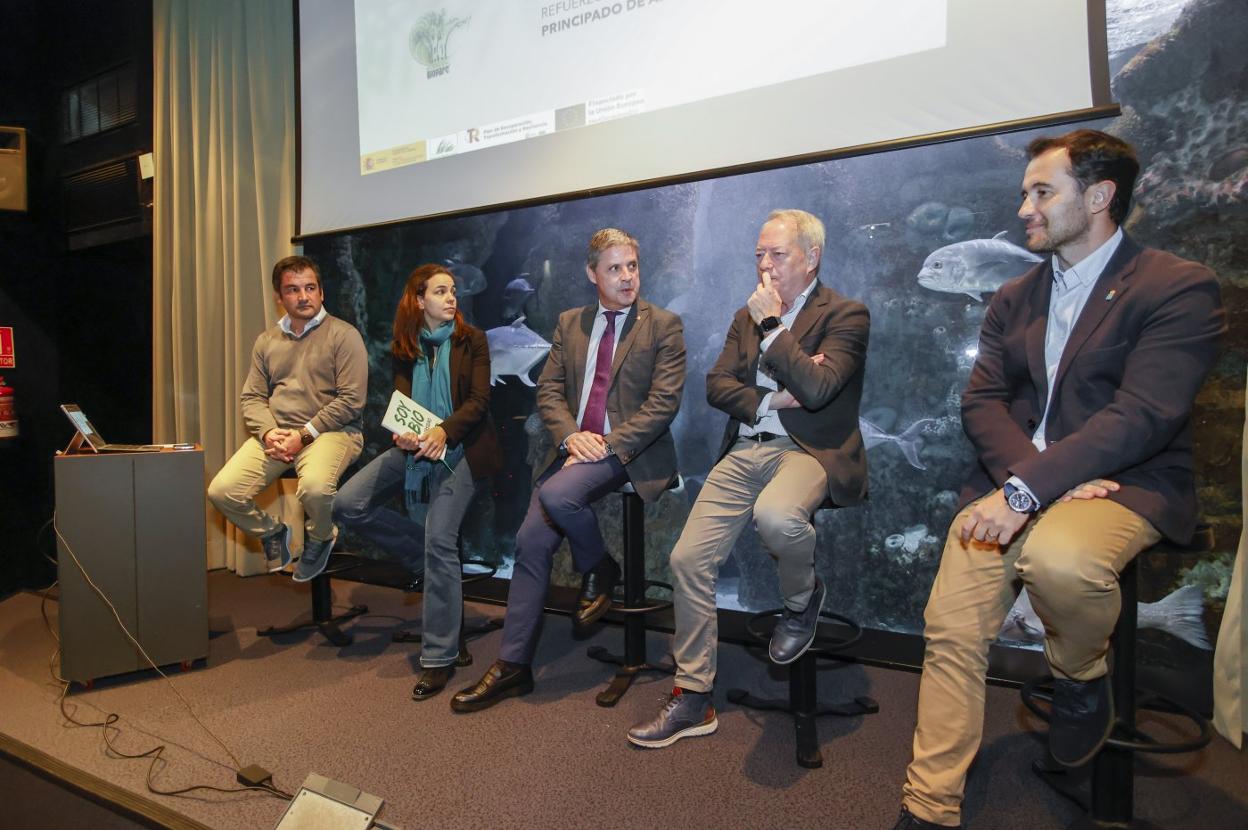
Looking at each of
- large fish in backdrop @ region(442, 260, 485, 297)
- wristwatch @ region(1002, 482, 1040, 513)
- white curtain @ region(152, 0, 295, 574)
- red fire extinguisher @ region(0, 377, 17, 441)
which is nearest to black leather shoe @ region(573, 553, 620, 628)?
wristwatch @ region(1002, 482, 1040, 513)

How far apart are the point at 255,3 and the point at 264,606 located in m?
3.17

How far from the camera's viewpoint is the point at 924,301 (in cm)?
249

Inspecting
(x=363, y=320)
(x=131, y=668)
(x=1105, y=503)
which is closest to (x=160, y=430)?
(x=363, y=320)

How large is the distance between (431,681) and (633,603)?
27.9 inches

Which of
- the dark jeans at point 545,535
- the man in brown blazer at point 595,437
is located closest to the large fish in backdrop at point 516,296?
the man in brown blazer at point 595,437

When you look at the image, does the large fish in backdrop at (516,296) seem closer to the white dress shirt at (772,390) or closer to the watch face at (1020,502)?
the white dress shirt at (772,390)

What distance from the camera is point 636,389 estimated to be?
2500 mm

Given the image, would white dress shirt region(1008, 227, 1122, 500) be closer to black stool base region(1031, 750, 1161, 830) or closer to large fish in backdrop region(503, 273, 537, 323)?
black stool base region(1031, 750, 1161, 830)

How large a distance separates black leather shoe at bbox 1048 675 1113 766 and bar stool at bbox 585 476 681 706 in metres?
1.12

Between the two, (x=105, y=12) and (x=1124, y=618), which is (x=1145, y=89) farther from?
(x=105, y=12)

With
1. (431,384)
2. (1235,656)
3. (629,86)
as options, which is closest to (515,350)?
(431,384)

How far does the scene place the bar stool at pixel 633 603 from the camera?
2.38m

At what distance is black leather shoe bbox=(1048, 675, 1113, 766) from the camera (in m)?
1.47

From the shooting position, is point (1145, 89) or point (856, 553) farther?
point (856, 553)
